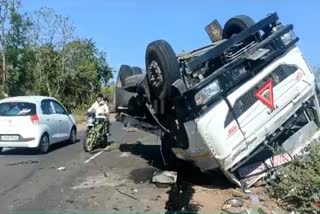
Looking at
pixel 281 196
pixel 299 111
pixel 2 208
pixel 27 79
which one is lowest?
pixel 281 196

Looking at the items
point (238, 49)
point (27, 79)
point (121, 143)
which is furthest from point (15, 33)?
point (238, 49)

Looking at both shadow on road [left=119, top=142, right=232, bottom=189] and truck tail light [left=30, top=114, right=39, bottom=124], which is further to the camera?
truck tail light [left=30, top=114, right=39, bottom=124]

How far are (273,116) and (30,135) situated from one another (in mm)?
7647

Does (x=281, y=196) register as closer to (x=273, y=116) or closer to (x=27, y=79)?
(x=273, y=116)

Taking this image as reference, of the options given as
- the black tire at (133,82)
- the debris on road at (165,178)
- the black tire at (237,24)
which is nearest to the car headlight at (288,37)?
the black tire at (237,24)

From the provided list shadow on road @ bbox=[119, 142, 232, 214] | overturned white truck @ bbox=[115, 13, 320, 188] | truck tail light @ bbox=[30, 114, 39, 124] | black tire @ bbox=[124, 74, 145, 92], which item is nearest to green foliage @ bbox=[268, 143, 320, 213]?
overturned white truck @ bbox=[115, 13, 320, 188]

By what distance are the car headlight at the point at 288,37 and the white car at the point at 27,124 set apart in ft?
25.3

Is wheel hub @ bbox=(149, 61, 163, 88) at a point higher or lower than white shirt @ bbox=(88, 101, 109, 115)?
higher

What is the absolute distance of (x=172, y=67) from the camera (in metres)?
8.45

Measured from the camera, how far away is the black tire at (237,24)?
1034 cm

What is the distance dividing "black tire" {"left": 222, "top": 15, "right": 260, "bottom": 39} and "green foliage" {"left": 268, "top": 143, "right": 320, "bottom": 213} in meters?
2.85

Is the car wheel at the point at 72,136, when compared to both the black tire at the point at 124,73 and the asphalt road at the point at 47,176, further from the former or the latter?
Result: the black tire at the point at 124,73

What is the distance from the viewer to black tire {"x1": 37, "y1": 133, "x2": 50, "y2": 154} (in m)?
14.5

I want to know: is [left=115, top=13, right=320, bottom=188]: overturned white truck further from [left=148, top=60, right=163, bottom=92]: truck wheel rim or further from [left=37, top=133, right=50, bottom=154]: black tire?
[left=37, top=133, right=50, bottom=154]: black tire
